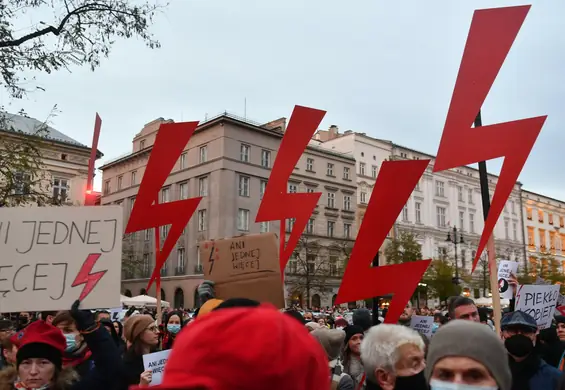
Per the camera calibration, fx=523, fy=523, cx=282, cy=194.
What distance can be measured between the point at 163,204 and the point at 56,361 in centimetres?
368

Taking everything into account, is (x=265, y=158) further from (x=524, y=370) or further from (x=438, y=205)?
(x=524, y=370)

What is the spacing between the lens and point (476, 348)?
7.22ft

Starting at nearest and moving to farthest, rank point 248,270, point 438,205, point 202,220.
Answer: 1. point 248,270
2. point 202,220
3. point 438,205

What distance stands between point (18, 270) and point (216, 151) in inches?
1543

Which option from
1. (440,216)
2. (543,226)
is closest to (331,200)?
(440,216)

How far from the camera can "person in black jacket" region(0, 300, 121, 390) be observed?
2.92 m

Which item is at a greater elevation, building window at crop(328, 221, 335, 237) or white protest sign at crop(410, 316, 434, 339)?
building window at crop(328, 221, 335, 237)

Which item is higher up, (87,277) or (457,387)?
(87,277)

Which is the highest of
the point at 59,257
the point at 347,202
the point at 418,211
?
the point at 347,202

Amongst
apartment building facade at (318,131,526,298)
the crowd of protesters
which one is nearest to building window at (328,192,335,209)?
apartment building facade at (318,131,526,298)

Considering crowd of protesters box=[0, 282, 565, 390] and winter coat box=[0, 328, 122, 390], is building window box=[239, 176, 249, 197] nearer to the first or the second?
crowd of protesters box=[0, 282, 565, 390]

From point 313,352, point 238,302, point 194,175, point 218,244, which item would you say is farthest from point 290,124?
point 194,175

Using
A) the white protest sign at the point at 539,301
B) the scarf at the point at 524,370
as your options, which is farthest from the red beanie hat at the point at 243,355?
the white protest sign at the point at 539,301

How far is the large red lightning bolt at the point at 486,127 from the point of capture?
461 cm
